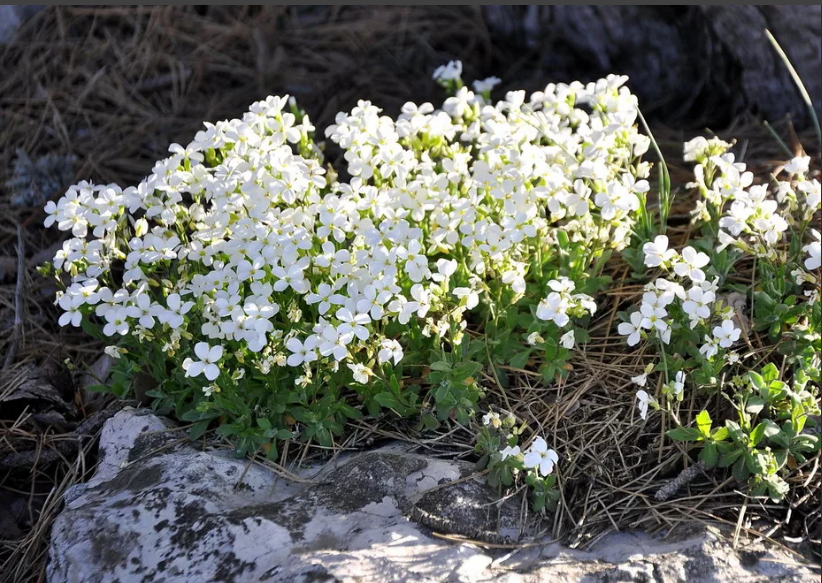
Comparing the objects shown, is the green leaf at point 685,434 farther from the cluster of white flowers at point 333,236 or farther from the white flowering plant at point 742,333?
the cluster of white flowers at point 333,236

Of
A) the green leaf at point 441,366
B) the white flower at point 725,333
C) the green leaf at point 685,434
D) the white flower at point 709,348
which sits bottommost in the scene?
the green leaf at point 685,434

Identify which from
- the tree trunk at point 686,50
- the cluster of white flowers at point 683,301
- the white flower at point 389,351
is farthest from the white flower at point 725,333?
the tree trunk at point 686,50

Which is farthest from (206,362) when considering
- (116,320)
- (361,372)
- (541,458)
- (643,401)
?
(643,401)

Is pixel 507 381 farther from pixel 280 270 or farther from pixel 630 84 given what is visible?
pixel 630 84

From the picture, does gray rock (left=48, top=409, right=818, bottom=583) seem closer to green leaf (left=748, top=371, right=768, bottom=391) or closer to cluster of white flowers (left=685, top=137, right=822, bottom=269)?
green leaf (left=748, top=371, right=768, bottom=391)

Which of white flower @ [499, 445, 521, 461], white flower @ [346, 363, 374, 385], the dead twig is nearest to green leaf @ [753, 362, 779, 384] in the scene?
white flower @ [499, 445, 521, 461]
